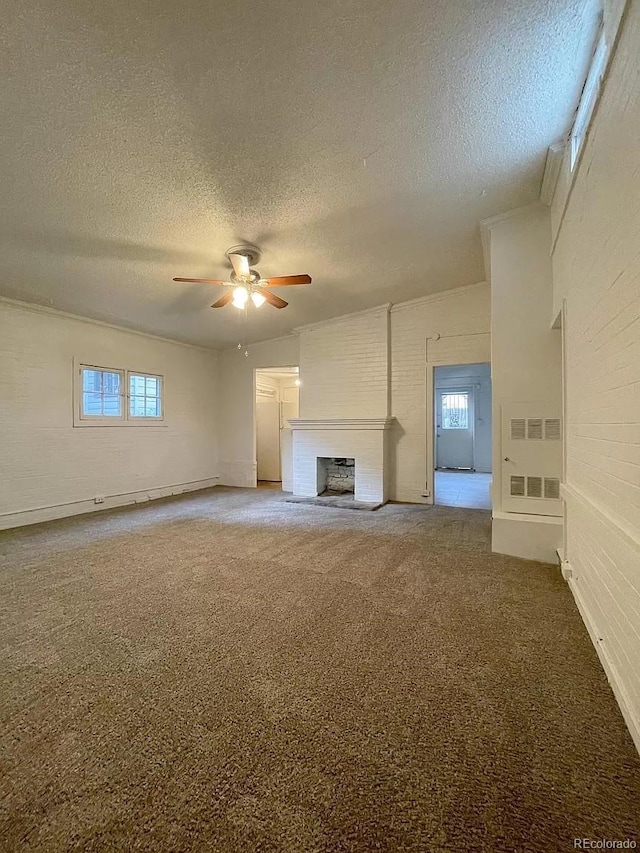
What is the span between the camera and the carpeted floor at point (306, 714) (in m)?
1.00

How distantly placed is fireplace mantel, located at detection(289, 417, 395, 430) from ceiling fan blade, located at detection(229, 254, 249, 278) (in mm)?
2795

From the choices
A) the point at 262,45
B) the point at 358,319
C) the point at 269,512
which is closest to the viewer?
the point at 262,45

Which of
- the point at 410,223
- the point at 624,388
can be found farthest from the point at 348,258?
the point at 624,388

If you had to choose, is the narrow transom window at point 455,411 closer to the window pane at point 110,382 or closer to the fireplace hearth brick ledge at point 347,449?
the fireplace hearth brick ledge at point 347,449

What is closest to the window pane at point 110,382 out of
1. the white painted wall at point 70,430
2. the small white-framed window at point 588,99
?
the white painted wall at point 70,430

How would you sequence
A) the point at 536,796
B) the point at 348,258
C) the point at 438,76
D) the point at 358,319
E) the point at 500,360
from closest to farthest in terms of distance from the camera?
the point at 536,796 → the point at 438,76 → the point at 500,360 → the point at 348,258 → the point at 358,319

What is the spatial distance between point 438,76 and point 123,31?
153 centimetres

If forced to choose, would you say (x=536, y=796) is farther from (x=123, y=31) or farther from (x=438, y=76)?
(x=123, y=31)

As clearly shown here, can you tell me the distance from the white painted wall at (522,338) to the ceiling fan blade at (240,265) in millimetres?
2296

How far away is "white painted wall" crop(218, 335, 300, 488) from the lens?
6.96 metres

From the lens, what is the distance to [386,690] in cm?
152

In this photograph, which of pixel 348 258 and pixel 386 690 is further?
pixel 348 258

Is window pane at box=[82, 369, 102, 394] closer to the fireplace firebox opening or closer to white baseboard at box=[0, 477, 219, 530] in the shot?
white baseboard at box=[0, 477, 219, 530]

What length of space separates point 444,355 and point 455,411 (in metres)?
4.89
